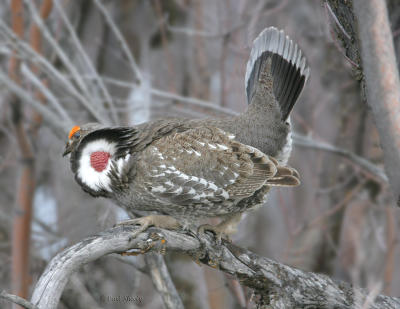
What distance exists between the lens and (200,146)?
3.60 meters

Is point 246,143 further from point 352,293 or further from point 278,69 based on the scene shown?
point 352,293

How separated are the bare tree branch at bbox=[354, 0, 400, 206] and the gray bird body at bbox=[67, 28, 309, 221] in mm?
1814

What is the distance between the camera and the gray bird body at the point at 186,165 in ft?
11.4

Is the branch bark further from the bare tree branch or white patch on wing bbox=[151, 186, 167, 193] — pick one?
the bare tree branch

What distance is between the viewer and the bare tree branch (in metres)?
1.81

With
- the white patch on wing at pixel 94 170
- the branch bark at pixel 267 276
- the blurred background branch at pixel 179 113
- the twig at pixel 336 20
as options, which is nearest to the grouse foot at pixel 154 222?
the branch bark at pixel 267 276

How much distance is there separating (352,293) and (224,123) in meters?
1.45

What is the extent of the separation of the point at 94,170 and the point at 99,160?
0.08 metres

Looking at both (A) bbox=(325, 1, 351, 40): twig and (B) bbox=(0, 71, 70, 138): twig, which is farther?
(B) bbox=(0, 71, 70, 138): twig

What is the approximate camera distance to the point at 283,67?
417cm

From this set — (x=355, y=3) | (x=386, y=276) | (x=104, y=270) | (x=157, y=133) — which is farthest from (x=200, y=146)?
A: (x=386, y=276)

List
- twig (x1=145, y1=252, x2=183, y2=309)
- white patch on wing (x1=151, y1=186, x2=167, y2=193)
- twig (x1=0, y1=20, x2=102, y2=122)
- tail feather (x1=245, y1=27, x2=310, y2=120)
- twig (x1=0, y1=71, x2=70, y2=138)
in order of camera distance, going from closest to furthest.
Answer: white patch on wing (x1=151, y1=186, x2=167, y2=193), twig (x1=145, y1=252, x2=183, y2=309), tail feather (x1=245, y1=27, x2=310, y2=120), twig (x1=0, y1=71, x2=70, y2=138), twig (x1=0, y1=20, x2=102, y2=122)

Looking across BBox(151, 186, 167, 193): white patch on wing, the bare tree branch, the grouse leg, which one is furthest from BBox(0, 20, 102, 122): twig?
the bare tree branch

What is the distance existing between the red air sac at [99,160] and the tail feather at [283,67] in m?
1.35
